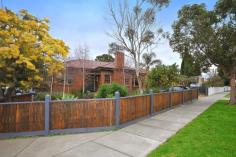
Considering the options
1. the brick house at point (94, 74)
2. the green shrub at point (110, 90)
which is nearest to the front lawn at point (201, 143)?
the green shrub at point (110, 90)

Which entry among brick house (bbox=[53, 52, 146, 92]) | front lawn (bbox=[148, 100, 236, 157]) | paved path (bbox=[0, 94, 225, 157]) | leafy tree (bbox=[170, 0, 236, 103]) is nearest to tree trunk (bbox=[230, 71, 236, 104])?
leafy tree (bbox=[170, 0, 236, 103])

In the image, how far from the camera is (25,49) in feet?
24.3

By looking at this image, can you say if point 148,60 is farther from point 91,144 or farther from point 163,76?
point 91,144

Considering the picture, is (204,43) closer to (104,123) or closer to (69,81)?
(104,123)

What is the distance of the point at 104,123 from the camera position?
24.4 feet

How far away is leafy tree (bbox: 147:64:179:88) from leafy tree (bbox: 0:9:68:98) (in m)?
8.94

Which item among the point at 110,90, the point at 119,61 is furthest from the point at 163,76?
the point at 119,61

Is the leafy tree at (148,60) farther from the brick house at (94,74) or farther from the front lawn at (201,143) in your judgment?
the front lawn at (201,143)

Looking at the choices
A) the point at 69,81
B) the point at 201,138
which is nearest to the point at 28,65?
the point at 201,138

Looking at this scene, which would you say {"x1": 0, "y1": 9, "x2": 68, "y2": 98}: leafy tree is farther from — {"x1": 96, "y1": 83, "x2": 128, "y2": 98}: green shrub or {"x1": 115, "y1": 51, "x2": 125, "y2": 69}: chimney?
{"x1": 115, "y1": 51, "x2": 125, "y2": 69}: chimney

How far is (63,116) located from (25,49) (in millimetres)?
2828

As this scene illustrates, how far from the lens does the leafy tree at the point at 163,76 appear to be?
15672mm

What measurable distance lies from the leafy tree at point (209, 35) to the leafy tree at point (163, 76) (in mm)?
3117

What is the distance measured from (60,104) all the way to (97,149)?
7.36 ft
